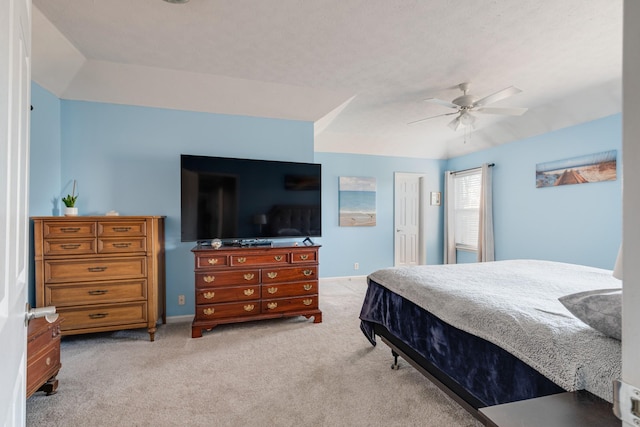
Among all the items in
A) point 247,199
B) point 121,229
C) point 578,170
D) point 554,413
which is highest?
point 578,170

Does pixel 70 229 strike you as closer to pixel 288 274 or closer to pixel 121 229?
pixel 121 229

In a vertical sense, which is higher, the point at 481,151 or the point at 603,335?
the point at 481,151

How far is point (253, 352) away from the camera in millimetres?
2629

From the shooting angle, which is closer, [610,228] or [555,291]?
[555,291]

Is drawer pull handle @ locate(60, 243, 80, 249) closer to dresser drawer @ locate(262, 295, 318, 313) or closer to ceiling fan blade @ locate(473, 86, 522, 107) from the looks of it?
dresser drawer @ locate(262, 295, 318, 313)

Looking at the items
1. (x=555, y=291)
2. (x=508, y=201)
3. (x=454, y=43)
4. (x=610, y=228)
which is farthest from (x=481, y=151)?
(x=555, y=291)

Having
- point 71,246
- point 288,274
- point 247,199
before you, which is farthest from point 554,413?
point 71,246

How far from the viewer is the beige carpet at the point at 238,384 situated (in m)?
1.79

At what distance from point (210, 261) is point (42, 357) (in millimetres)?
1359

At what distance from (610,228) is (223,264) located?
432 cm

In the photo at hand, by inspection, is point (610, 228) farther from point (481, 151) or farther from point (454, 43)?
point (454, 43)

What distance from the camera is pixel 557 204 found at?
404 centimetres

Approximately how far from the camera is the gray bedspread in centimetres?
104

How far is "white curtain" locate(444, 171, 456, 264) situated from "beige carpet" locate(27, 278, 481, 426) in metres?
3.51
